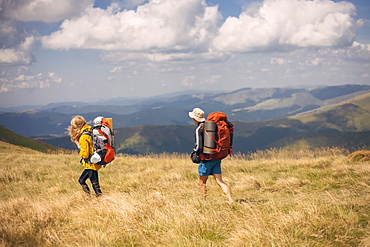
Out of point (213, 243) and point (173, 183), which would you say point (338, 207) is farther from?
point (173, 183)

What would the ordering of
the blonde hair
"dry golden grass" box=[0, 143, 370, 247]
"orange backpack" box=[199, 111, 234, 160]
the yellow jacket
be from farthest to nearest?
the blonde hair, the yellow jacket, "orange backpack" box=[199, 111, 234, 160], "dry golden grass" box=[0, 143, 370, 247]

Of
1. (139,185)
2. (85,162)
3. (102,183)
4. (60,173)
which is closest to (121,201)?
(85,162)

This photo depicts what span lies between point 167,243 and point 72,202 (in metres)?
3.74

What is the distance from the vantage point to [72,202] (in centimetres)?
691

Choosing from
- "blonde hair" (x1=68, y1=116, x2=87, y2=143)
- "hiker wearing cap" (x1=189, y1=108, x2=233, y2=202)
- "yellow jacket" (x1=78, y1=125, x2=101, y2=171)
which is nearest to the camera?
"hiker wearing cap" (x1=189, y1=108, x2=233, y2=202)

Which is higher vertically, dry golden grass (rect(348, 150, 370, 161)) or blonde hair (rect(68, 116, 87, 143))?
blonde hair (rect(68, 116, 87, 143))

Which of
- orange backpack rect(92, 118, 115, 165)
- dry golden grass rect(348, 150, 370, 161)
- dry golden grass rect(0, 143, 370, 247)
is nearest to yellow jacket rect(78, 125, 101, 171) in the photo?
orange backpack rect(92, 118, 115, 165)

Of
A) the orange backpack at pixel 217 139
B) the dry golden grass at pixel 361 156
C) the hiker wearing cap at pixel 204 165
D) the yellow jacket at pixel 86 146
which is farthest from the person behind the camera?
the dry golden grass at pixel 361 156

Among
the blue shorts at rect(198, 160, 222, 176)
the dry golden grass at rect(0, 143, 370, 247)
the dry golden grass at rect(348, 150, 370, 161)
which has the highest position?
the blue shorts at rect(198, 160, 222, 176)

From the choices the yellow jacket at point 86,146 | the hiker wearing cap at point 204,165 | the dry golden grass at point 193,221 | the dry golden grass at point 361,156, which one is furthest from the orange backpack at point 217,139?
the dry golden grass at point 361,156

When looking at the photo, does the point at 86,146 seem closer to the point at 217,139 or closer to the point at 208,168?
the point at 208,168

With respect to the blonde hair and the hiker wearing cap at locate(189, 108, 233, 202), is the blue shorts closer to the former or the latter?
the hiker wearing cap at locate(189, 108, 233, 202)

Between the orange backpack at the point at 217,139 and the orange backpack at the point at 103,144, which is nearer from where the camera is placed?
the orange backpack at the point at 217,139

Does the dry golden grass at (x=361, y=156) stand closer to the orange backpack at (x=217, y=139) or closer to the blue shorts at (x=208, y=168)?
the blue shorts at (x=208, y=168)
